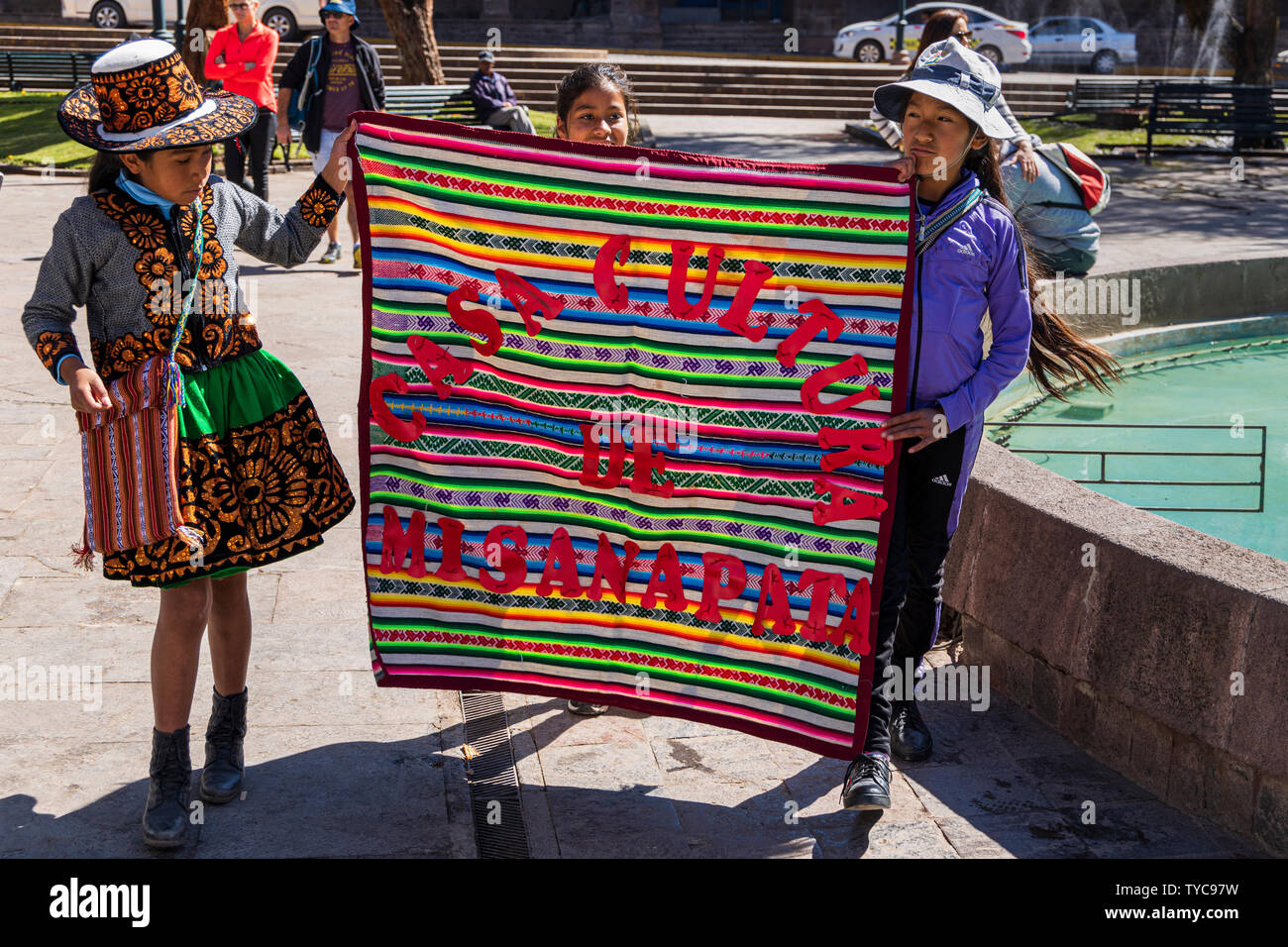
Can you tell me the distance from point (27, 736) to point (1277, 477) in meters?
5.94

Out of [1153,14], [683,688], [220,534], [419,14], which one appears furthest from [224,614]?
[1153,14]

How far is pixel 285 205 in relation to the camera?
13562 millimetres

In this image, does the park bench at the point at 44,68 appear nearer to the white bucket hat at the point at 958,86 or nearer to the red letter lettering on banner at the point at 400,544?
the red letter lettering on banner at the point at 400,544

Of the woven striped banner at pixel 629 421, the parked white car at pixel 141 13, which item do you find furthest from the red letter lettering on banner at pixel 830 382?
the parked white car at pixel 141 13

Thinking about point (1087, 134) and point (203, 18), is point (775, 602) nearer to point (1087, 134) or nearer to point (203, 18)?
point (203, 18)

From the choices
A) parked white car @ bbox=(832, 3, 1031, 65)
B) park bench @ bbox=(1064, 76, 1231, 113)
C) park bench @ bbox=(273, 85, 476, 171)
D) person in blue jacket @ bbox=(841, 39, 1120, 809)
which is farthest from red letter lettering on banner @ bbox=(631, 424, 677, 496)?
parked white car @ bbox=(832, 3, 1031, 65)

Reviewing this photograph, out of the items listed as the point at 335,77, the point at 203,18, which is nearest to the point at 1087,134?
the point at 203,18

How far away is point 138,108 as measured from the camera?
3.44 meters

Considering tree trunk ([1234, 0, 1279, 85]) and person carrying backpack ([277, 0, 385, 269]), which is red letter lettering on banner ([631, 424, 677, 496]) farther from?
tree trunk ([1234, 0, 1279, 85])

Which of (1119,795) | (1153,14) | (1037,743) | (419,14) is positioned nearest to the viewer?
(1119,795)

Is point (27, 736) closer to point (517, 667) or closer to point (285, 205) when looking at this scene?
point (517, 667)

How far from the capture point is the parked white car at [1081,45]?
3272 centimetres

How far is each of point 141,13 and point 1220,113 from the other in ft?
82.9

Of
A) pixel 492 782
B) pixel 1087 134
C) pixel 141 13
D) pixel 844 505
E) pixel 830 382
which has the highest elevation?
pixel 141 13
